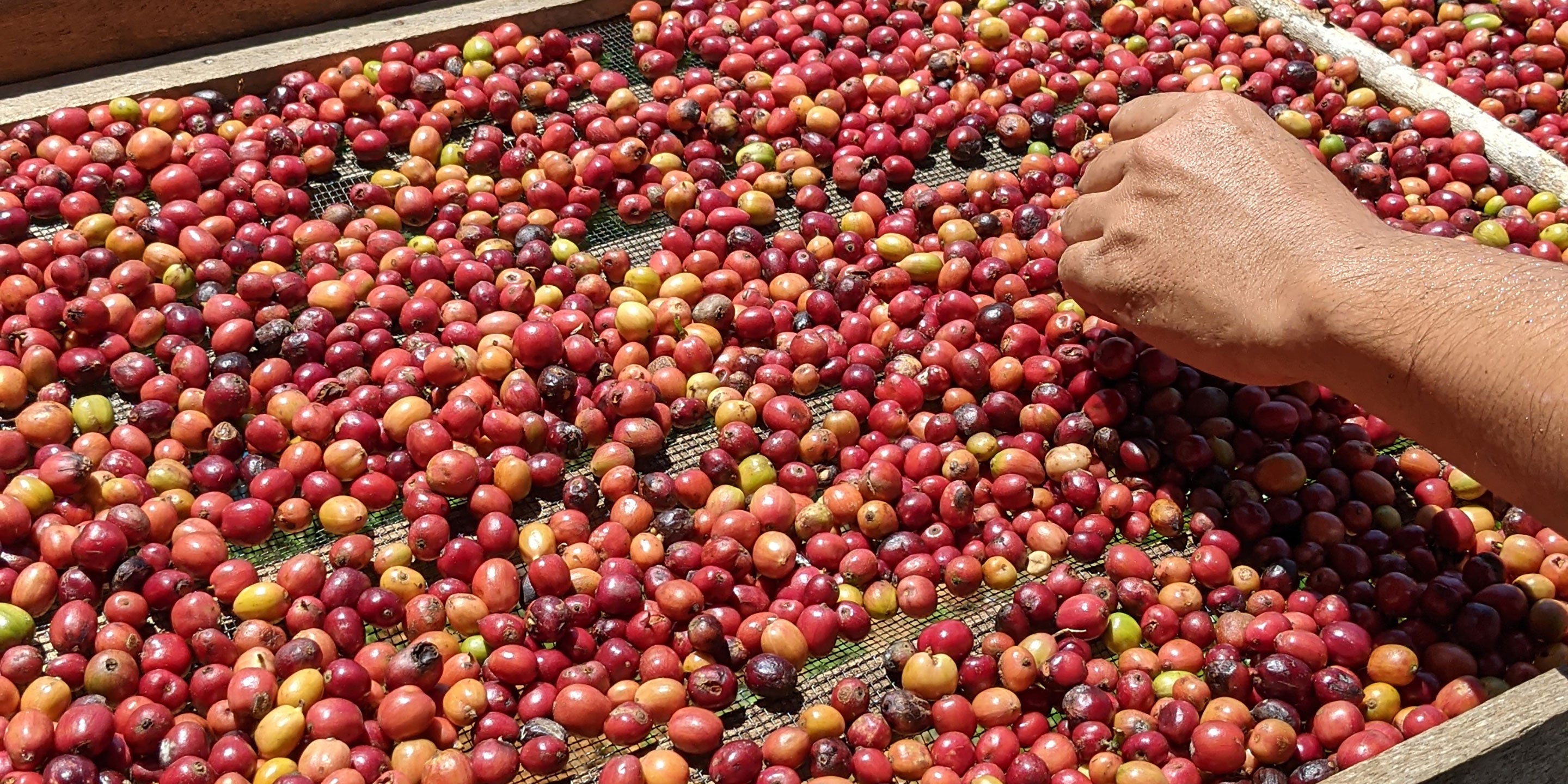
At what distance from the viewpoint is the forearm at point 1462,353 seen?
2.34 m

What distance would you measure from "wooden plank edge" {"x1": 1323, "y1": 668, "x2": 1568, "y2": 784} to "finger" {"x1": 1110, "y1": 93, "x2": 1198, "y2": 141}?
174 cm

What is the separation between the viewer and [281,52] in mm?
4750

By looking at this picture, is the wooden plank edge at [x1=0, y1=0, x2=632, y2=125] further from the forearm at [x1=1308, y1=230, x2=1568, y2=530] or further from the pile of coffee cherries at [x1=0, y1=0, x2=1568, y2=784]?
the forearm at [x1=1308, y1=230, x2=1568, y2=530]

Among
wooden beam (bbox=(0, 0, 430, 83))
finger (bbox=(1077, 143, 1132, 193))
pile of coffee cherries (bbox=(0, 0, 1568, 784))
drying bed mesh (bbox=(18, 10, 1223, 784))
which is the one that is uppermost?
finger (bbox=(1077, 143, 1132, 193))

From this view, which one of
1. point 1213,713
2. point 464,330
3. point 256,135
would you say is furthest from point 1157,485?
point 256,135

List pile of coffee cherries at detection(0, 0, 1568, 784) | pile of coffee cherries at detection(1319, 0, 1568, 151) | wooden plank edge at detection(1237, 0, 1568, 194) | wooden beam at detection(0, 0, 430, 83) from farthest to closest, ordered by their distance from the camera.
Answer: pile of coffee cherries at detection(1319, 0, 1568, 151), wooden plank edge at detection(1237, 0, 1568, 194), wooden beam at detection(0, 0, 430, 83), pile of coffee cherries at detection(0, 0, 1568, 784)

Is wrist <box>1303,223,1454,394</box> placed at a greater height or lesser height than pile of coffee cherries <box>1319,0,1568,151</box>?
greater

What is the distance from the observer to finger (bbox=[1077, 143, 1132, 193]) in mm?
3395

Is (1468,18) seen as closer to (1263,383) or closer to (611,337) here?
(1263,383)

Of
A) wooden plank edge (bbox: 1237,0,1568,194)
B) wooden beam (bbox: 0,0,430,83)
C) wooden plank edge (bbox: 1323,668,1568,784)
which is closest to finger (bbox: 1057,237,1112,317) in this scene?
wooden plank edge (bbox: 1323,668,1568,784)

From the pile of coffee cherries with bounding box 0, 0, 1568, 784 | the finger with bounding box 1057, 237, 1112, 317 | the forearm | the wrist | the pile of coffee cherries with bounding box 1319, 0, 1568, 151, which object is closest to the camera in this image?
the forearm

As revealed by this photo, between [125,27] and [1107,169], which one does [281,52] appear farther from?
[1107,169]

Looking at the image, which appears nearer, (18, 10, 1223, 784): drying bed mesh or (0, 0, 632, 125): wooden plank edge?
(18, 10, 1223, 784): drying bed mesh

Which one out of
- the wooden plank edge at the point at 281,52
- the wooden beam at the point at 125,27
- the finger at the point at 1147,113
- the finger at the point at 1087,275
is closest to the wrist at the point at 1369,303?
the finger at the point at 1087,275
